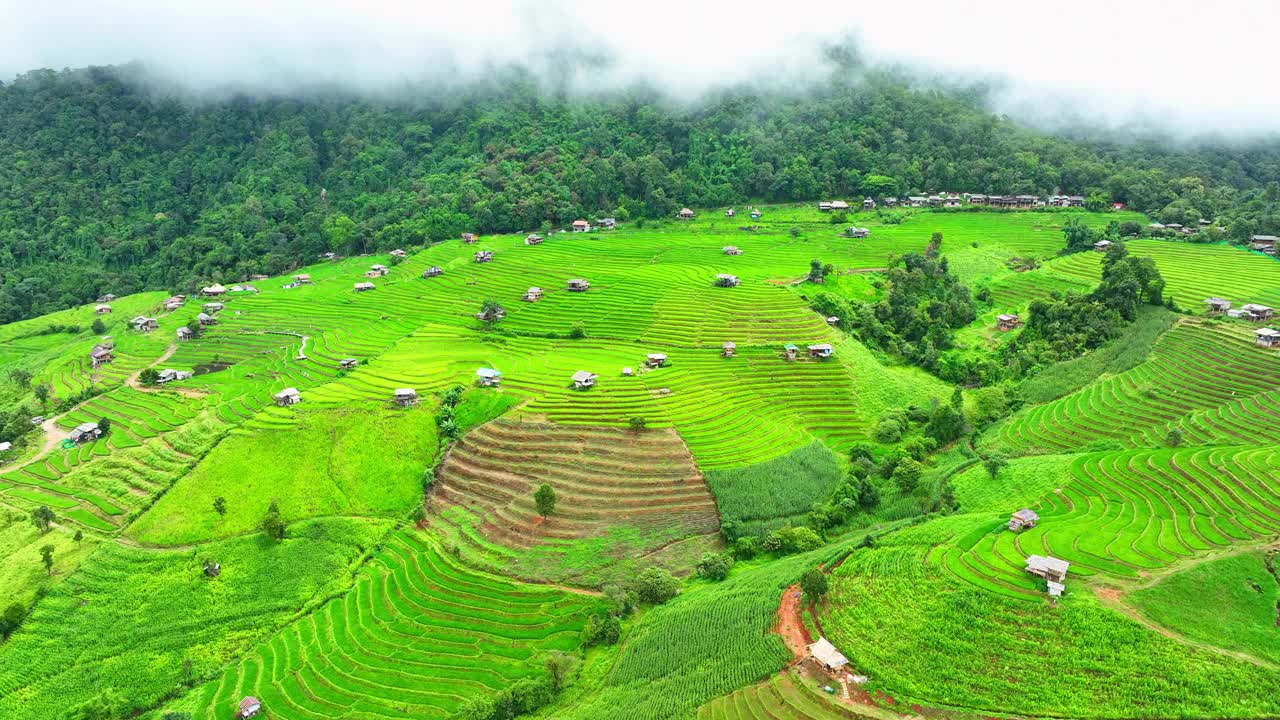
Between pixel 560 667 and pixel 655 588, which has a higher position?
pixel 655 588

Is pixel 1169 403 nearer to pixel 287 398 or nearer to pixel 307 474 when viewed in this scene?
pixel 307 474

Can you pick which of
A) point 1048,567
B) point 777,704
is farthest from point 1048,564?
point 777,704

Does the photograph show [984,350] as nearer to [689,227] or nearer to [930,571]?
[930,571]

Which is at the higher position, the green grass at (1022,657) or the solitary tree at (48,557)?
the green grass at (1022,657)

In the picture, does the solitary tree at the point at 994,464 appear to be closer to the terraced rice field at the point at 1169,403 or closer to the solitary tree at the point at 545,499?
the terraced rice field at the point at 1169,403

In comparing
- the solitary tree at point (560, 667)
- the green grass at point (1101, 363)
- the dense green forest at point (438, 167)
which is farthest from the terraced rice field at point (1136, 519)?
the dense green forest at point (438, 167)

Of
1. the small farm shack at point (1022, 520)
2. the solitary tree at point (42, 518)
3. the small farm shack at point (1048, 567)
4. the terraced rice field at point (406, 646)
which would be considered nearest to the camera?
the small farm shack at point (1048, 567)

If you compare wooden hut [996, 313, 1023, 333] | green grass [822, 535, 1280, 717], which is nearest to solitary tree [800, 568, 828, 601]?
green grass [822, 535, 1280, 717]
